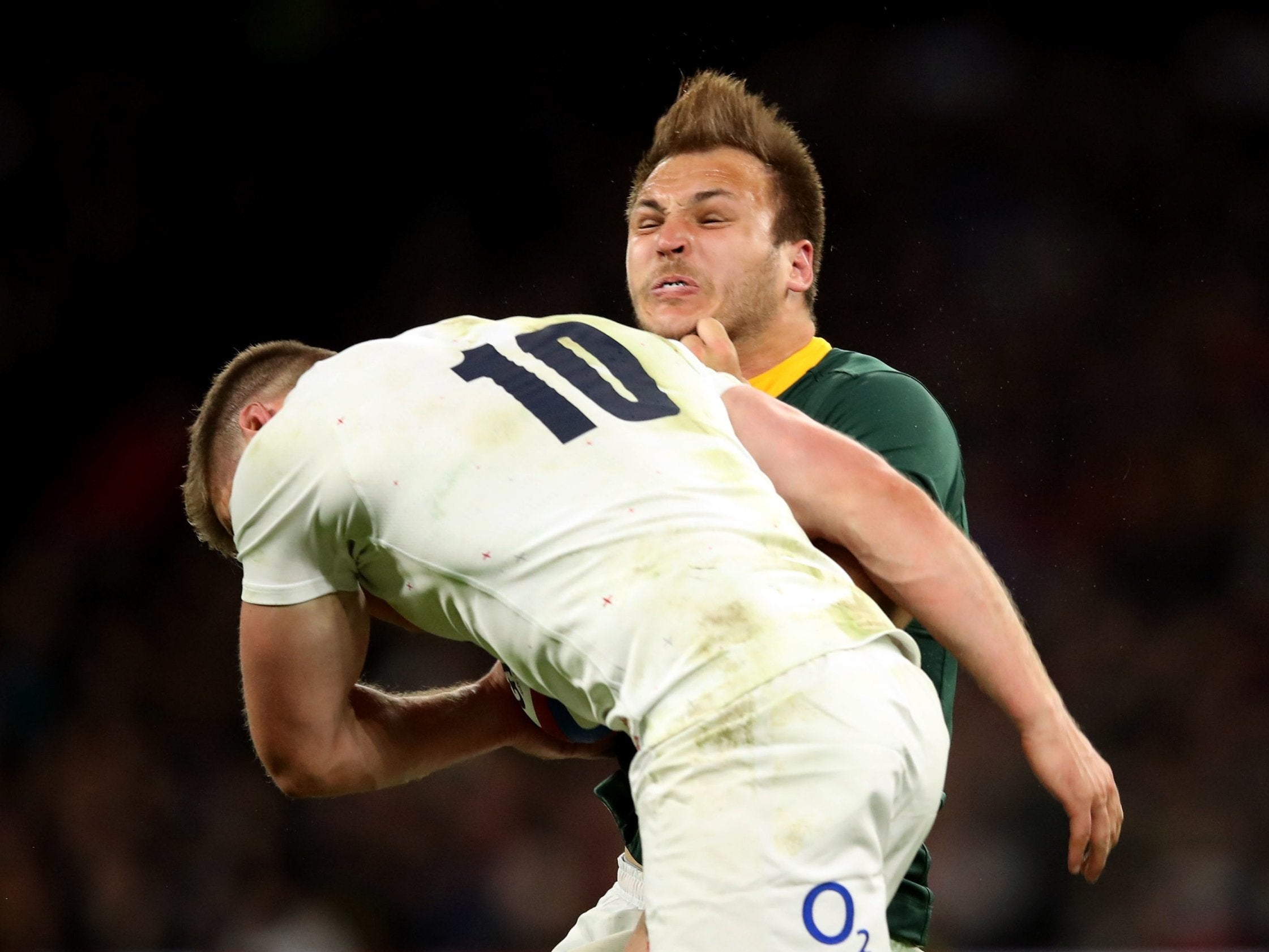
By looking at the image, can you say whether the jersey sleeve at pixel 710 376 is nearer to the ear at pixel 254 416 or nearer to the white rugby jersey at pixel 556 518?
the white rugby jersey at pixel 556 518

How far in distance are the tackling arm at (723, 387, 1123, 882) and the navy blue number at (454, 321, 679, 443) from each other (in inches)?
7.2

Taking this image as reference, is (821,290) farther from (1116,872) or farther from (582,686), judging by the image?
(582,686)

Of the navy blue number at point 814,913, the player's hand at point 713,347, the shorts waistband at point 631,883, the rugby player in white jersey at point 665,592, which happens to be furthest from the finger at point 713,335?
the navy blue number at point 814,913

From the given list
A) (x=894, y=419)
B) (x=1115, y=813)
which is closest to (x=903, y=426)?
(x=894, y=419)

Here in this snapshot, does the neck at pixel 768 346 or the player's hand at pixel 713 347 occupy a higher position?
the player's hand at pixel 713 347

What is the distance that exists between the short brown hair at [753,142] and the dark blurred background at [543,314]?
327 centimetres

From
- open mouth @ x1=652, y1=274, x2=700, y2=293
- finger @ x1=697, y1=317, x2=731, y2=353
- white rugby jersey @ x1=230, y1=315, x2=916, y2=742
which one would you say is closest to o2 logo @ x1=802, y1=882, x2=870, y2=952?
white rugby jersey @ x1=230, y1=315, x2=916, y2=742

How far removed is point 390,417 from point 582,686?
1.44 ft

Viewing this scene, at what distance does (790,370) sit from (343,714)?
1177 millimetres

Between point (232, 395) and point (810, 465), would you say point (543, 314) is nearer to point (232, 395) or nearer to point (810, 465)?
point (232, 395)

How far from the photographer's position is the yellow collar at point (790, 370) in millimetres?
2973

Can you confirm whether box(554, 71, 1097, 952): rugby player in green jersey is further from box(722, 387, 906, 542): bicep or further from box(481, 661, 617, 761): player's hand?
box(722, 387, 906, 542): bicep

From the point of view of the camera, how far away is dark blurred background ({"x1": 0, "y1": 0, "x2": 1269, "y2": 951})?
5.94 meters

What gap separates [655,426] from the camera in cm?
195
